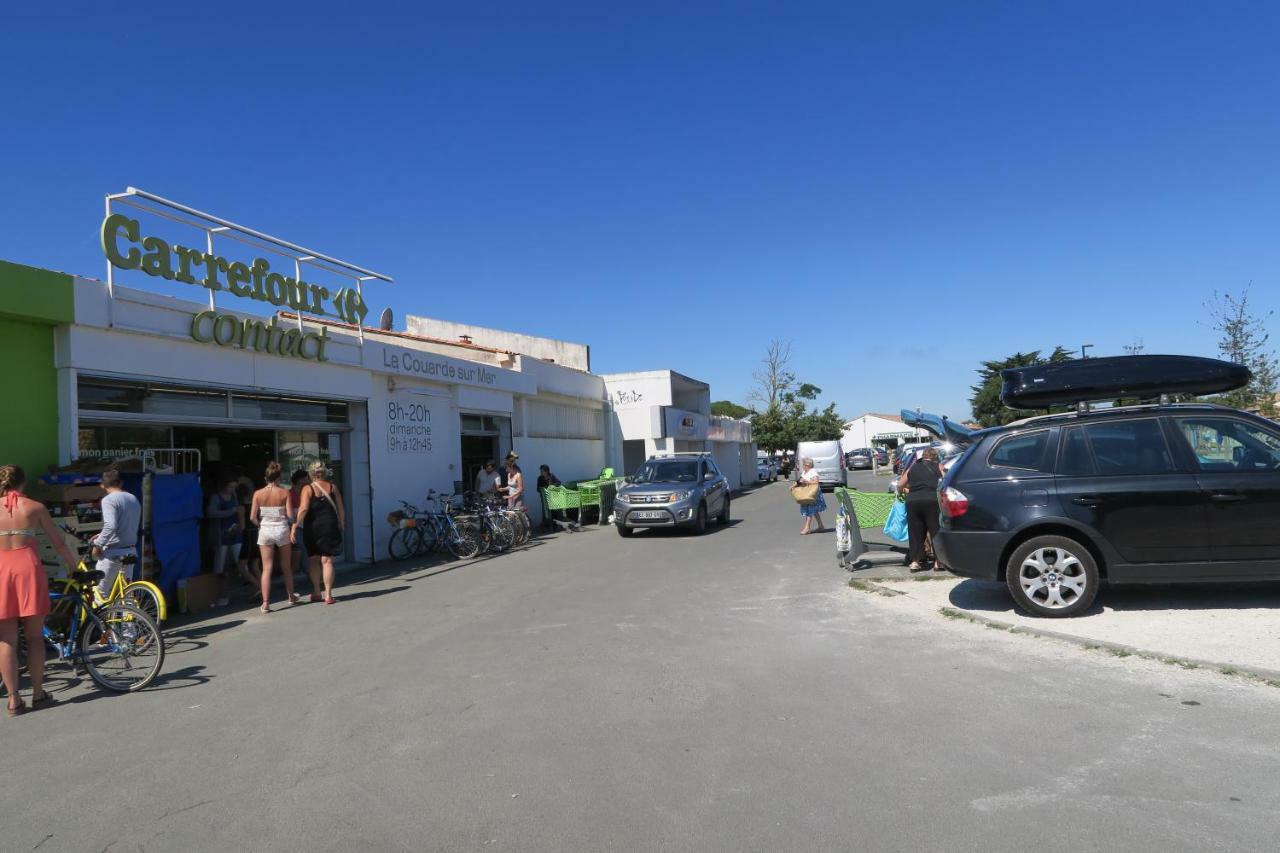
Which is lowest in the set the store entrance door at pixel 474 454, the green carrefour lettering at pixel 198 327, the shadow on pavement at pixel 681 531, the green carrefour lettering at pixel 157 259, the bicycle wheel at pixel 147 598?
the shadow on pavement at pixel 681 531

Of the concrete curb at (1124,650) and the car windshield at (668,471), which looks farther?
the car windshield at (668,471)

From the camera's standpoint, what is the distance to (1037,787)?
4.05 meters

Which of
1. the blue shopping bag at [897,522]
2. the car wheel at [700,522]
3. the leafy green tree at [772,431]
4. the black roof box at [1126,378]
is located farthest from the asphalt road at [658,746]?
the leafy green tree at [772,431]

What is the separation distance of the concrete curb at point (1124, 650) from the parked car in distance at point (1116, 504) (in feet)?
1.24

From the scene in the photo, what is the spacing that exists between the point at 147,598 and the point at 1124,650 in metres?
8.59

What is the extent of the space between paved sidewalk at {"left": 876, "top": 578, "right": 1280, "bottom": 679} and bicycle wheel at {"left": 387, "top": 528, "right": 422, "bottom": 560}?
32.4ft

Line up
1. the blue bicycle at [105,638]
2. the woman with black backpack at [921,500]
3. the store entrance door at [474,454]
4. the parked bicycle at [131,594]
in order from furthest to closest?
1. the store entrance door at [474,454]
2. the woman with black backpack at [921,500]
3. the parked bicycle at [131,594]
4. the blue bicycle at [105,638]

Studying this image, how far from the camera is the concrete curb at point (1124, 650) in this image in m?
5.60

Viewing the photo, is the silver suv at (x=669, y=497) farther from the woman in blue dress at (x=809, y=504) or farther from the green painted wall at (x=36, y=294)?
the green painted wall at (x=36, y=294)

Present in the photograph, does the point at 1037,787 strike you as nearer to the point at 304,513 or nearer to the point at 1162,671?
the point at 1162,671

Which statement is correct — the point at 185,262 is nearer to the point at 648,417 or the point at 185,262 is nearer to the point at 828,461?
the point at 648,417

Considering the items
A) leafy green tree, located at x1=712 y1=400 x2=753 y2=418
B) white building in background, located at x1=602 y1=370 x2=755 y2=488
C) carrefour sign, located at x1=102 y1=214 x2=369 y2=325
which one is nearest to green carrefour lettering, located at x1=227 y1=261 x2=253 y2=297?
carrefour sign, located at x1=102 y1=214 x2=369 y2=325

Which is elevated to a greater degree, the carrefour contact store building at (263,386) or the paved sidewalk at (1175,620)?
the carrefour contact store building at (263,386)

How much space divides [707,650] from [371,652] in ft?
10.3
